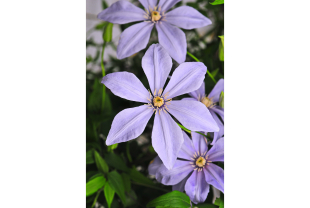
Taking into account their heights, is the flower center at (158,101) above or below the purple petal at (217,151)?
above

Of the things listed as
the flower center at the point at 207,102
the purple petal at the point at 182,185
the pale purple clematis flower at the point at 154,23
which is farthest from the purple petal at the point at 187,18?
the purple petal at the point at 182,185

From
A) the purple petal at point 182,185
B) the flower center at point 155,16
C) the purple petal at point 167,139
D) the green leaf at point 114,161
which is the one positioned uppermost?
the flower center at point 155,16

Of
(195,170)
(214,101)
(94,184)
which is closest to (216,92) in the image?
(214,101)

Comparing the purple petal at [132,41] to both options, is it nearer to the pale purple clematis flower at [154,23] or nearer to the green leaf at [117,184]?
the pale purple clematis flower at [154,23]

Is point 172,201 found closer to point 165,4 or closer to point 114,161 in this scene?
point 114,161

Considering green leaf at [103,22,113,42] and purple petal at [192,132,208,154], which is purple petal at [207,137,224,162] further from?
green leaf at [103,22,113,42]

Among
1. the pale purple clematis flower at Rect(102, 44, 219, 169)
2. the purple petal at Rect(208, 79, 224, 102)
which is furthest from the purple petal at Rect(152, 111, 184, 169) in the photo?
the purple petal at Rect(208, 79, 224, 102)
